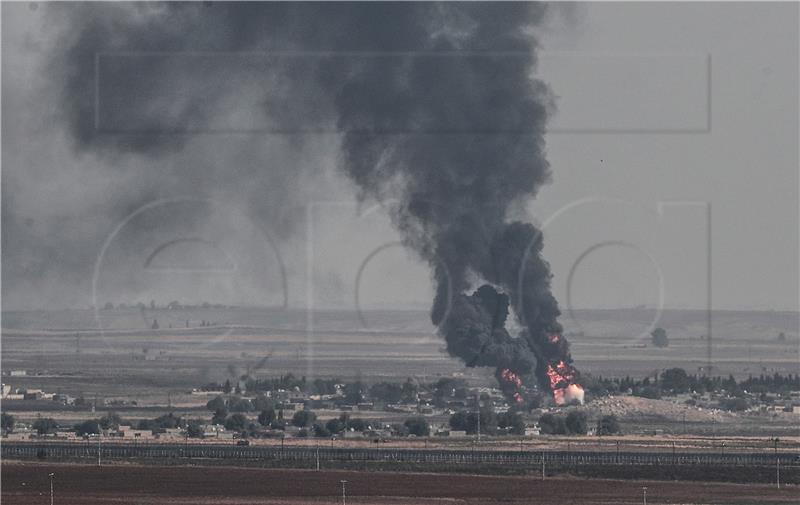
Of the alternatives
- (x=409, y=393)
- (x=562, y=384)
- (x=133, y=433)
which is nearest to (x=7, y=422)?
(x=133, y=433)

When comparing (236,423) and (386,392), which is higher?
(386,392)

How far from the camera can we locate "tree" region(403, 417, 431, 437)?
132375 mm

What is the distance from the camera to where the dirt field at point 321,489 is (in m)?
86.2

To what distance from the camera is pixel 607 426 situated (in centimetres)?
13512

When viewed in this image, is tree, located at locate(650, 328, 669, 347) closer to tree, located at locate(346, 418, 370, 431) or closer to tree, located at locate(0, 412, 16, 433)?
tree, located at locate(346, 418, 370, 431)

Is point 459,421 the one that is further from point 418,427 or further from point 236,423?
point 236,423

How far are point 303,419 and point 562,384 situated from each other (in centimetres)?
1898

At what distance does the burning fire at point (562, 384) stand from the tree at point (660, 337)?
3135 centimetres

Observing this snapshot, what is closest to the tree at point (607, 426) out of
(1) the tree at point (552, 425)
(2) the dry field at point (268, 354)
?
(2) the dry field at point (268, 354)

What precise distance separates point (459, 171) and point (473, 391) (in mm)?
16973

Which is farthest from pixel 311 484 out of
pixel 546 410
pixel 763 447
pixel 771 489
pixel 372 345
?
pixel 372 345

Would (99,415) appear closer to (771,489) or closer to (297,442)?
(297,442)

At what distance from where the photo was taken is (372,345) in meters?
186

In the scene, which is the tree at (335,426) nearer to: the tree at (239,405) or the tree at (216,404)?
the tree at (239,405)
